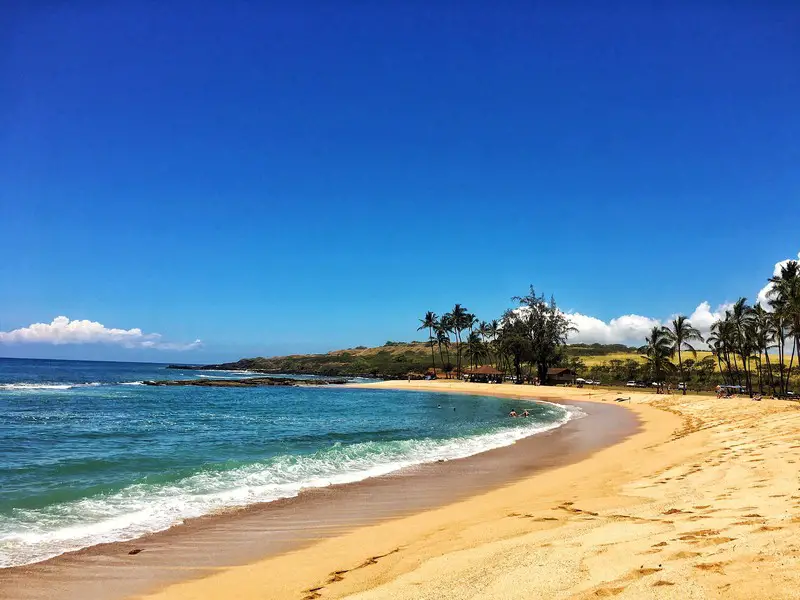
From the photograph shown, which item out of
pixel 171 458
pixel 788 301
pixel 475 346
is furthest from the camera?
pixel 475 346

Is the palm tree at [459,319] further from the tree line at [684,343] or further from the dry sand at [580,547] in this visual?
the dry sand at [580,547]

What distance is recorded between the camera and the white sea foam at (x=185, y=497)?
28.8ft

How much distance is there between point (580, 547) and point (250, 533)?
5985 mm

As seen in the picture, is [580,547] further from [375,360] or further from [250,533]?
[375,360]

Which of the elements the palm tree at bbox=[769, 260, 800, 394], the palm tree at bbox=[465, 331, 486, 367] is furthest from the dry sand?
the palm tree at bbox=[465, 331, 486, 367]

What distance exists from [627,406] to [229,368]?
176461 mm

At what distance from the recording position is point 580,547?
621 cm

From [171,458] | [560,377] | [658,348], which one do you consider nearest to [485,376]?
[560,377]

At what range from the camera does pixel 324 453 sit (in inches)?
708

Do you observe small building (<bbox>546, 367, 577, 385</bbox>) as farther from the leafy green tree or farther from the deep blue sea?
the deep blue sea

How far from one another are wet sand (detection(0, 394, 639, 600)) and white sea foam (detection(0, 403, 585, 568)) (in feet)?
1.89

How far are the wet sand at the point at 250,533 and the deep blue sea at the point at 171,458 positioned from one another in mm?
681

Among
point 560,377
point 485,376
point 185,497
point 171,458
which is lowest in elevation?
point 485,376

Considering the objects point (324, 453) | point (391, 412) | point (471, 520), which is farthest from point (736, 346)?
point (471, 520)
